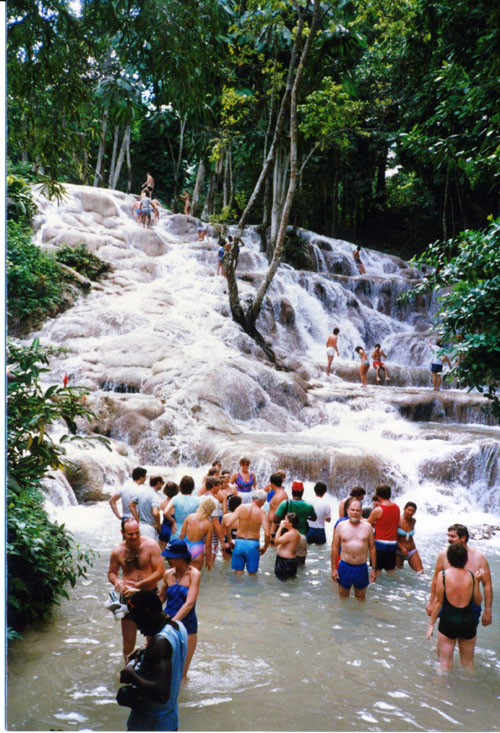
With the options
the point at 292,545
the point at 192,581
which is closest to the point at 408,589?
the point at 292,545

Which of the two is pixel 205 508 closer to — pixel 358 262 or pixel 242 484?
pixel 242 484

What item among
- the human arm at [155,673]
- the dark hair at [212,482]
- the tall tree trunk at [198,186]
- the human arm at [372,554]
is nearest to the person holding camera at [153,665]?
the human arm at [155,673]

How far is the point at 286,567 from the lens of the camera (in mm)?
6059

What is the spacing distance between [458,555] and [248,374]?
8.62 m

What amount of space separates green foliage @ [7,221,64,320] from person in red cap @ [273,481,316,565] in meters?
7.03

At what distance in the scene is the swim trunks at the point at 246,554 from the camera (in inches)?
236

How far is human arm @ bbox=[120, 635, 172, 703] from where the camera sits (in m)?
2.23

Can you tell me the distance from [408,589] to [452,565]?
7.67ft

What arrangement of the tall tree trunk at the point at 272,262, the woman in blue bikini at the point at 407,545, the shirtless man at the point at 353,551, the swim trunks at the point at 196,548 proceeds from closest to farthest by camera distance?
the swim trunks at the point at 196,548, the shirtless man at the point at 353,551, the woman in blue bikini at the point at 407,545, the tall tree trunk at the point at 272,262

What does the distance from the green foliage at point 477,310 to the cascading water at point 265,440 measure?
2.19 metres

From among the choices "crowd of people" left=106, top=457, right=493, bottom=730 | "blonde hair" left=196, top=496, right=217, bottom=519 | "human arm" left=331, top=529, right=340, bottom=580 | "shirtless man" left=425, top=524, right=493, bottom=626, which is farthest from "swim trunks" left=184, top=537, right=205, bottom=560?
"shirtless man" left=425, top=524, right=493, bottom=626

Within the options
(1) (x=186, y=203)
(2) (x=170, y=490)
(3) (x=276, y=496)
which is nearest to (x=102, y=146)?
(1) (x=186, y=203)

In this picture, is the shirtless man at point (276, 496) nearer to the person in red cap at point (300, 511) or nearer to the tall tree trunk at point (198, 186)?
the person in red cap at point (300, 511)

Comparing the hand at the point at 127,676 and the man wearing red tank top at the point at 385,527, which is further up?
the hand at the point at 127,676
